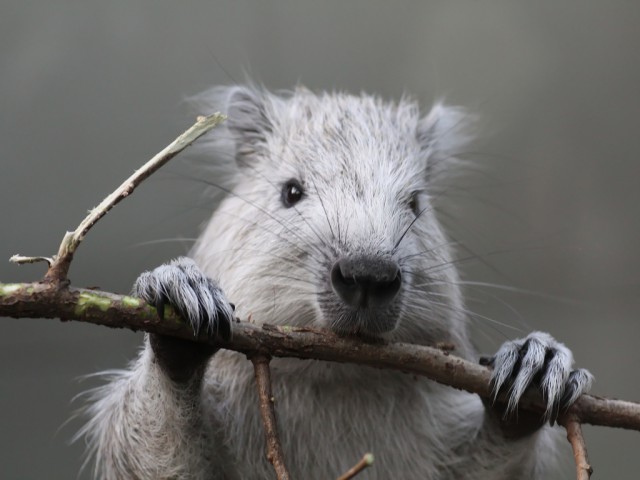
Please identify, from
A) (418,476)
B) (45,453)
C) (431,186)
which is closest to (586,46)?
(431,186)

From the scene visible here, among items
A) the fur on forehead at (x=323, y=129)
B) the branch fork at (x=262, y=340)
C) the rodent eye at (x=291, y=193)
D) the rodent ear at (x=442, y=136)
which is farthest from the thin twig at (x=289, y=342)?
the rodent ear at (x=442, y=136)

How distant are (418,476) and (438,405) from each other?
25 cm

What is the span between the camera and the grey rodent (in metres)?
2.19

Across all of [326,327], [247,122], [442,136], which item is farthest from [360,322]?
[442,136]

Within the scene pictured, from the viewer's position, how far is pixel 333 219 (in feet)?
7.89

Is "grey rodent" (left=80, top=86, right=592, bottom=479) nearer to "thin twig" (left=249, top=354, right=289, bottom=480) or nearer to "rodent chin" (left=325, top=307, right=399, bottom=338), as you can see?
"rodent chin" (left=325, top=307, right=399, bottom=338)

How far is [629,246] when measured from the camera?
4906mm

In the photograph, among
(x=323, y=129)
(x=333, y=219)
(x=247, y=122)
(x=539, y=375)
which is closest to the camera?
(x=539, y=375)

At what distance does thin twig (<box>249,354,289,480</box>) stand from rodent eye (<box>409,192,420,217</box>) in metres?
1.01

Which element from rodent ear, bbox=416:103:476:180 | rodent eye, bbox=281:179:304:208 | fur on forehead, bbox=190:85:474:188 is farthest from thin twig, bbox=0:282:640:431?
rodent ear, bbox=416:103:476:180

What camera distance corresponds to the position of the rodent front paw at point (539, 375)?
2.17 metres

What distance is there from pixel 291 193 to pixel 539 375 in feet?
3.00

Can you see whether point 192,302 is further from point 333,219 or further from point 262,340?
point 333,219

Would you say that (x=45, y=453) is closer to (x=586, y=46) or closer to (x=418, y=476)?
(x=418, y=476)
